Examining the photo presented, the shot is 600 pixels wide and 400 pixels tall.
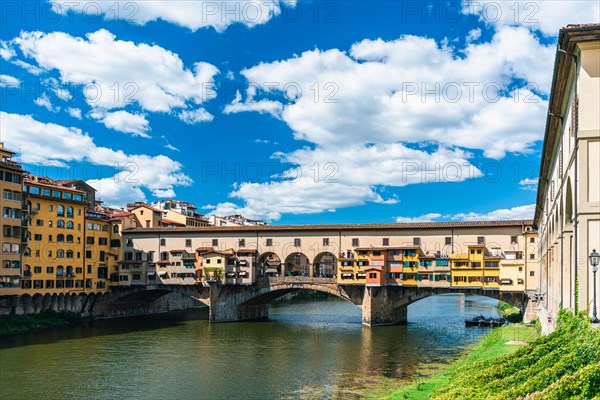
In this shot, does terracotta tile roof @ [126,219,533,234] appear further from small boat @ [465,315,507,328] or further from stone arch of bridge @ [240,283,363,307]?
small boat @ [465,315,507,328]

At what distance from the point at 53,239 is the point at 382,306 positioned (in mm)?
35730

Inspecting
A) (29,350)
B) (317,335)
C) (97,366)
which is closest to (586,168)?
(97,366)

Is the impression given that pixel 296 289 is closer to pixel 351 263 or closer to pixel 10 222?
pixel 351 263

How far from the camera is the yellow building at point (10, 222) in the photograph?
5144 centimetres

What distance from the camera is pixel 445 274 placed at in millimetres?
55625

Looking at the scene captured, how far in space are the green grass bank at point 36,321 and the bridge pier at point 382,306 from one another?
3101 centimetres

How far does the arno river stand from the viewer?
3034 cm

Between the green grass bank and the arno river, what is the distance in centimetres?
203

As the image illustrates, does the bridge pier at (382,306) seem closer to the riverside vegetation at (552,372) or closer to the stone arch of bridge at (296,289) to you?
the stone arch of bridge at (296,289)

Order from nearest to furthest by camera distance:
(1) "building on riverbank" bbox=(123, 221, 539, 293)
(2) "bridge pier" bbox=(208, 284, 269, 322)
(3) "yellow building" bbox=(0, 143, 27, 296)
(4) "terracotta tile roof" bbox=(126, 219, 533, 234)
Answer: (3) "yellow building" bbox=(0, 143, 27, 296), (1) "building on riverbank" bbox=(123, 221, 539, 293), (4) "terracotta tile roof" bbox=(126, 219, 533, 234), (2) "bridge pier" bbox=(208, 284, 269, 322)

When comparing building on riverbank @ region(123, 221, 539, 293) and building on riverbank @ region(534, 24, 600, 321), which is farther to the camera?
building on riverbank @ region(123, 221, 539, 293)

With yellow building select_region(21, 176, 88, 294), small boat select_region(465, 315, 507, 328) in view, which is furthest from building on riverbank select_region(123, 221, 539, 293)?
yellow building select_region(21, 176, 88, 294)

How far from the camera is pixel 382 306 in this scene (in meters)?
57.1

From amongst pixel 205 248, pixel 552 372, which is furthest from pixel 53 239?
pixel 552 372
